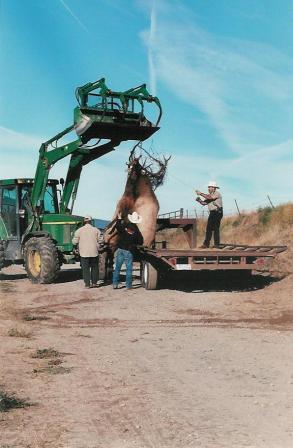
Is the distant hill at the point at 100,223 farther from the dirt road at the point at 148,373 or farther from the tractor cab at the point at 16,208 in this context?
the dirt road at the point at 148,373

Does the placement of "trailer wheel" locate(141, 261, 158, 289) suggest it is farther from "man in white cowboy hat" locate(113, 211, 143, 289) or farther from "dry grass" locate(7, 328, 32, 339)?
"dry grass" locate(7, 328, 32, 339)

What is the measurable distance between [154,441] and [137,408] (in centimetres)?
79

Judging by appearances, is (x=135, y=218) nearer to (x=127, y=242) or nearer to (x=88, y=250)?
(x=127, y=242)

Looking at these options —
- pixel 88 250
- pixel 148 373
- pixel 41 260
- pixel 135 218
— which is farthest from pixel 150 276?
pixel 148 373

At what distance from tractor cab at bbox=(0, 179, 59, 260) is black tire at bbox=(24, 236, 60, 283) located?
71 centimetres

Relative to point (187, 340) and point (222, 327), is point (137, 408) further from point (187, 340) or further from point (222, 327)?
point (222, 327)

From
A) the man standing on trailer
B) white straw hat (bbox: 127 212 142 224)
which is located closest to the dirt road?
the man standing on trailer

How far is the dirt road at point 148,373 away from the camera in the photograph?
4.43 metres

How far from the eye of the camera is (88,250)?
14719mm

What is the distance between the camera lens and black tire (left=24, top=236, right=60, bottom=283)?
15461mm

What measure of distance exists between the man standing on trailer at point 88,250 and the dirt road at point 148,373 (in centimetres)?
251

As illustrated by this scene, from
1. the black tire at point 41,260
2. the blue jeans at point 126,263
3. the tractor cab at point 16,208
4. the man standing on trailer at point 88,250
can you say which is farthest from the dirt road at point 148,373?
the tractor cab at point 16,208

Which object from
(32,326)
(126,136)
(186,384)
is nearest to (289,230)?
(126,136)

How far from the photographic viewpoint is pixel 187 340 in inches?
325
